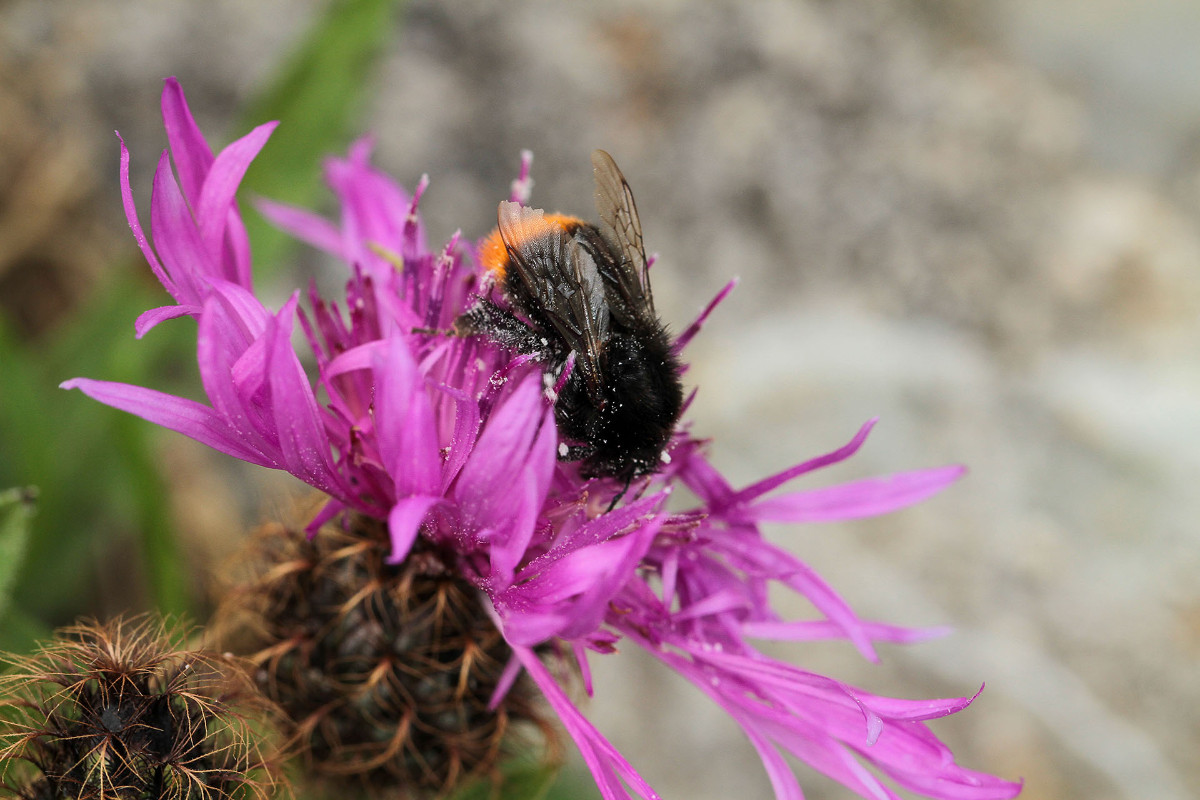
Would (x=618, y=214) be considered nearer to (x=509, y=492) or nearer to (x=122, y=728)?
(x=509, y=492)

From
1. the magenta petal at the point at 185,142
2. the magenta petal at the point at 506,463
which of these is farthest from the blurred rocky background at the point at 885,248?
the magenta petal at the point at 506,463

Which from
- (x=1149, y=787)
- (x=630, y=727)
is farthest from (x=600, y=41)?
(x=1149, y=787)

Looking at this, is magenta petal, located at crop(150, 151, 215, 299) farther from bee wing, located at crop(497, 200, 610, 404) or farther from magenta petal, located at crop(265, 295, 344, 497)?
bee wing, located at crop(497, 200, 610, 404)

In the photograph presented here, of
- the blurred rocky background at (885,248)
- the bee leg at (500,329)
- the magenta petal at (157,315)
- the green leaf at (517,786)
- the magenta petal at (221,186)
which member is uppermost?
the blurred rocky background at (885,248)

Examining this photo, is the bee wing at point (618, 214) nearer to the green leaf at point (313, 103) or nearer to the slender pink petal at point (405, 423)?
the slender pink petal at point (405, 423)

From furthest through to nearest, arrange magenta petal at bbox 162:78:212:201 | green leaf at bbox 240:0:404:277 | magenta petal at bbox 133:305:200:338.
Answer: green leaf at bbox 240:0:404:277 < magenta petal at bbox 162:78:212:201 < magenta petal at bbox 133:305:200:338

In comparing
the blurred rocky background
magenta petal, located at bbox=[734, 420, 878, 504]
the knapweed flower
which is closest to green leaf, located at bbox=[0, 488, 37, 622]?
the knapweed flower

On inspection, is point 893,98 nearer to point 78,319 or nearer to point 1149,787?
point 1149,787

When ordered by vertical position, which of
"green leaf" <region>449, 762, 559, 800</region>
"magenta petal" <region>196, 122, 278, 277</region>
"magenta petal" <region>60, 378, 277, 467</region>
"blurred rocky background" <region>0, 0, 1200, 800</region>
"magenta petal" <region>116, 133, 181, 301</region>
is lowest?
"green leaf" <region>449, 762, 559, 800</region>
